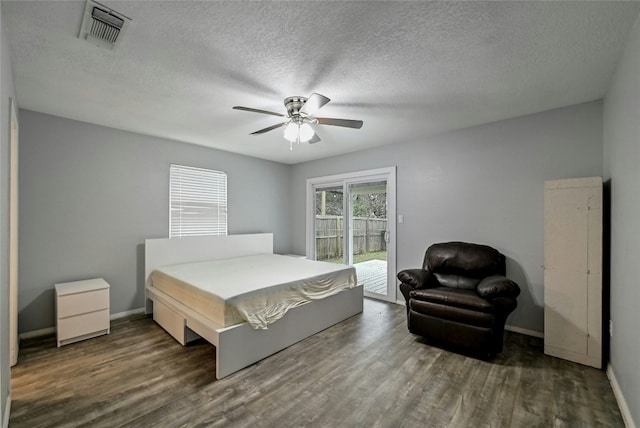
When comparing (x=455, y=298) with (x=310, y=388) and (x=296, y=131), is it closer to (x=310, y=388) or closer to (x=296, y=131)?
(x=310, y=388)

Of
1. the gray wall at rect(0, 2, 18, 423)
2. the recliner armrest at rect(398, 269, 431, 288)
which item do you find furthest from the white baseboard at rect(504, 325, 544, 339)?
the gray wall at rect(0, 2, 18, 423)

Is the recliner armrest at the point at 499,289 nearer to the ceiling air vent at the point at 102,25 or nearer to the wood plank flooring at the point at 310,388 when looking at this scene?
the wood plank flooring at the point at 310,388

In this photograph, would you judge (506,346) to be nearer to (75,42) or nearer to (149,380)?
(149,380)

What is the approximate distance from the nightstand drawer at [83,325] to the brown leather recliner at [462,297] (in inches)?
133

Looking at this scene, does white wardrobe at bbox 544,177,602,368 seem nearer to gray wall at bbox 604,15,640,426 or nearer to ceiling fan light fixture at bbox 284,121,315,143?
gray wall at bbox 604,15,640,426

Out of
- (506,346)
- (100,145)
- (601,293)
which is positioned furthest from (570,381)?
(100,145)

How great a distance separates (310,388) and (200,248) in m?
2.86

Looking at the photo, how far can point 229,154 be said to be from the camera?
4.85 m

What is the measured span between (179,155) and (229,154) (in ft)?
2.83

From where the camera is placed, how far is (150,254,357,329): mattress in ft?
8.00

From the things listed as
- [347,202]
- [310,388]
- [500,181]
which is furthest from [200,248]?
[500,181]

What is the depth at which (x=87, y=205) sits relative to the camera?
339 centimetres

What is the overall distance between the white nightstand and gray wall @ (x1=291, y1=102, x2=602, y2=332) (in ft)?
12.6

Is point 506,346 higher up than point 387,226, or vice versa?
point 387,226
